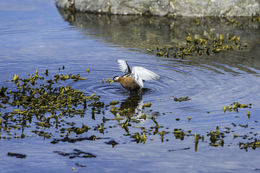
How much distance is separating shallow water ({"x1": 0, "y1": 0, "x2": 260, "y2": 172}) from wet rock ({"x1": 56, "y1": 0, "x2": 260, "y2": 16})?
105cm

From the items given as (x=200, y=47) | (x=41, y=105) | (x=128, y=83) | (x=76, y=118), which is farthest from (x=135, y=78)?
(x=200, y=47)

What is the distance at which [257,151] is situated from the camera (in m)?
9.61

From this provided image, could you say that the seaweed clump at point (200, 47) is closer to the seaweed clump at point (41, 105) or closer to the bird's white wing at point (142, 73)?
the bird's white wing at point (142, 73)

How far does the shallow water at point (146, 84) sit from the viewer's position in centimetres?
923

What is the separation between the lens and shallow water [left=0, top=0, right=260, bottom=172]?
9227mm

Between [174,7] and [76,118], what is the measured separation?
18.5 meters

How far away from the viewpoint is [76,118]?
11.7m

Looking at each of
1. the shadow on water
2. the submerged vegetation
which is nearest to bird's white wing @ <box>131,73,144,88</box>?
the submerged vegetation

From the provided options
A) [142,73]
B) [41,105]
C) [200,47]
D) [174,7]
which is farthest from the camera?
[174,7]

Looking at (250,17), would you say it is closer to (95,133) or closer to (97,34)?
(97,34)

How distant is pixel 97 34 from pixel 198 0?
7.74m

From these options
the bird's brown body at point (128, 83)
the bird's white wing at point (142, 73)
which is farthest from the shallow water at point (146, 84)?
the bird's white wing at point (142, 73)

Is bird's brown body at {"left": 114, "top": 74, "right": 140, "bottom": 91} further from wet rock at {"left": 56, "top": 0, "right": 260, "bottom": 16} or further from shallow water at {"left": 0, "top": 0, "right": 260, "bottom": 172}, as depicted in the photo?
wet rock at {"left": 56, "top": 0, "right": 260, "bottom": 16}

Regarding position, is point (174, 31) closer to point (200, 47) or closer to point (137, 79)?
point (200, 47)
